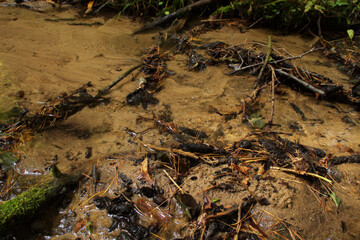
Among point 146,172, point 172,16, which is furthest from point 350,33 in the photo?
point 146,172

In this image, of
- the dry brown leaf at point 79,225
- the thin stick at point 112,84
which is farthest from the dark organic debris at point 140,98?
the dry brown leaf at point 79,225

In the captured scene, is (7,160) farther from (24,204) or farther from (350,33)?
(350,33)

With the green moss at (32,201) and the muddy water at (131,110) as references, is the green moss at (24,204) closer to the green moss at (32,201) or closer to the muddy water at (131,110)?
the green moss at (32,201)

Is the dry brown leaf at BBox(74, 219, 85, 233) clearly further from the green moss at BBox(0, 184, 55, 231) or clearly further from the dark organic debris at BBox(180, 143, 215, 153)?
the dark organic debris at BBox(180, 143, 215, 153)

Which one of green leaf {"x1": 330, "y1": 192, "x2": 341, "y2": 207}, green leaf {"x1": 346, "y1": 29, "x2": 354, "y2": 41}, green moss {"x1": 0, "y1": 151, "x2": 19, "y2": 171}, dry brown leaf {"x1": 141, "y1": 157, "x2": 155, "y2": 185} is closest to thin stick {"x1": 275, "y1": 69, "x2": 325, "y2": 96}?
green leaf {"x1": 330, "y1": 192, "x2": 341, "y2": 207}

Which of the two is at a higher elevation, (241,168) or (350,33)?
(350,33)

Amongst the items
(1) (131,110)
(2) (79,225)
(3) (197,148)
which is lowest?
(2) (79,225)

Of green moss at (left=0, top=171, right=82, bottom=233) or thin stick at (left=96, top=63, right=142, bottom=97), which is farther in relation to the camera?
thin stick at (left=96, top=63, right=142, bottom=97)

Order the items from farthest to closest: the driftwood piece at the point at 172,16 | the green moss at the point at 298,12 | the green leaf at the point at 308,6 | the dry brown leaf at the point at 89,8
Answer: the dry brown leaf at the point at 89,8 → the driftwood piece at the point at 172,16 → the green moss at the point at 298,12 → the green leaf at the point at 308,6

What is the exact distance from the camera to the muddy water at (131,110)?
209 centimetres

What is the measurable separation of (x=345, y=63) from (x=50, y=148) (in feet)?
16.3

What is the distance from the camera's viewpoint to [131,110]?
3213mm

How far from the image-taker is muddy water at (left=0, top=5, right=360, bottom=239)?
6.85 feet

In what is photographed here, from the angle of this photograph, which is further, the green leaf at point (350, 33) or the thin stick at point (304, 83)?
the green leaf at point (350, 33)
